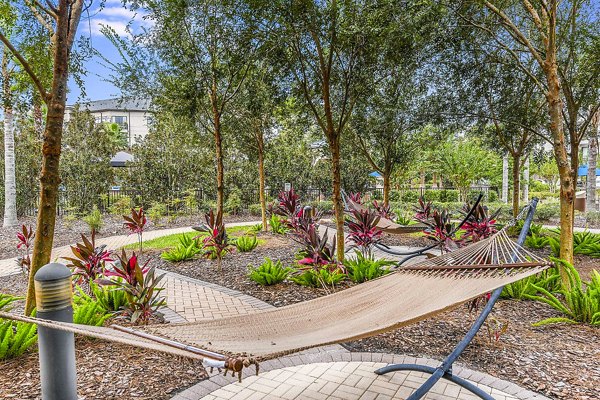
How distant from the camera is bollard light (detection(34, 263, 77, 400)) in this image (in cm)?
151

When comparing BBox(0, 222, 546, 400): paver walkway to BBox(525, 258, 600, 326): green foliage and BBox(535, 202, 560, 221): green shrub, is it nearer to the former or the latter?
BBox(525, 258, 600, 326): green foliage

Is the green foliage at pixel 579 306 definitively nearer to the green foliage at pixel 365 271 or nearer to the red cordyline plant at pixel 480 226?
the red cordyline plant at pixel 480 226

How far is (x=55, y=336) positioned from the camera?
5.08ft

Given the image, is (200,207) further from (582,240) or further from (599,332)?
(599,332)

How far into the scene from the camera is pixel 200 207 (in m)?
12.7

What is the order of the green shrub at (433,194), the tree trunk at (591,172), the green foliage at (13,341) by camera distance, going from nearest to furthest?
the green foliage at (13,341) → the tree trunk at (591,172) → the green shrub at (433,194)

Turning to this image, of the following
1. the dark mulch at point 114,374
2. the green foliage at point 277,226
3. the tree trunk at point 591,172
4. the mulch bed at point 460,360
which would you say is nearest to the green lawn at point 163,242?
the green foliage at point 277,226

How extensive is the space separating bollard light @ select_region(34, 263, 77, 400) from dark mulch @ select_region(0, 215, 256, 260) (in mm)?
6601

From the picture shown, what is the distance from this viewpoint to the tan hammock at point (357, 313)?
149 cm

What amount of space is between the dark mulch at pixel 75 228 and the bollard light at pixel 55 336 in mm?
6601

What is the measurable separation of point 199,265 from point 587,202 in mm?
11885

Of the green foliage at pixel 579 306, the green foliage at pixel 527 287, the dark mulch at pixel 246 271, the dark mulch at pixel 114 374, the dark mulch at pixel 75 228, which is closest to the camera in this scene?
the dark mulch at pixel 114 374

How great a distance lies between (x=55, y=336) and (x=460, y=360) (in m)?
2.52

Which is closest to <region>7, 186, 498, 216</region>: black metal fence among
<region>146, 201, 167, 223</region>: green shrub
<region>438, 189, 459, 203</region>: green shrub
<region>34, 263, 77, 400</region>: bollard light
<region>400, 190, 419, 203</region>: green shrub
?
<region>146, 201, 167, 223</region>: green shrub
